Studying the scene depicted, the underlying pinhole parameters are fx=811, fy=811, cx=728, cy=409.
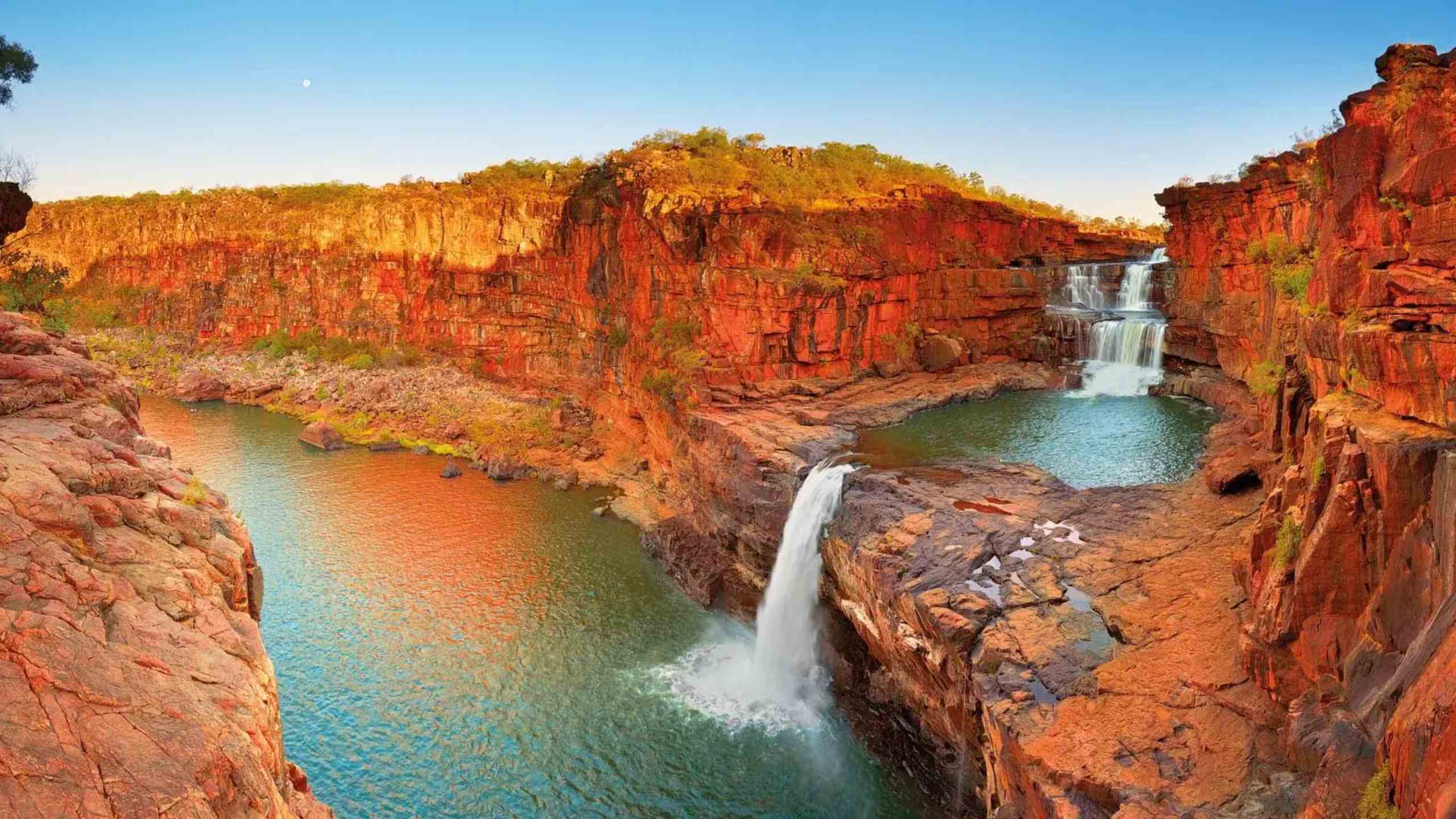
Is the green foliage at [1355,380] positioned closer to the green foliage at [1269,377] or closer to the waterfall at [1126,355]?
the green foliage at [1269,377]

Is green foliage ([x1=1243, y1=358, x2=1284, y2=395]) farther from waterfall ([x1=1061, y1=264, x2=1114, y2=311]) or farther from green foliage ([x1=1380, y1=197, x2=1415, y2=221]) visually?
waterfall ([x1=1061, y1=264, x2=1114, y2=311])

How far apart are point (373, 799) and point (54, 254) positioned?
7979cm

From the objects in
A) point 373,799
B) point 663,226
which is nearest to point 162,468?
point 373,799

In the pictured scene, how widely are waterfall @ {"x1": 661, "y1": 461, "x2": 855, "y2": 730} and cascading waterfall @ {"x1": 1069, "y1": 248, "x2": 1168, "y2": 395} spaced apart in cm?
1913

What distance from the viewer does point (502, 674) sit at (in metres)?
21.2

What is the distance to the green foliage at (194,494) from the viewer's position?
40.0 feet

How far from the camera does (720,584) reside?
84.4ft

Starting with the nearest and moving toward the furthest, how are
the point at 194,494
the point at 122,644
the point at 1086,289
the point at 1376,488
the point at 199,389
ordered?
the point at 122,644
the point at 1376,488
the point at 194,494
the point at 1086,289
the point at 199,389

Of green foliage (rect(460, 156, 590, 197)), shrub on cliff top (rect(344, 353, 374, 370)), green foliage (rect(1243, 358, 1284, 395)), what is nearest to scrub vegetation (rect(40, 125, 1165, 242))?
green foliage (rect(460, 156, 590, 197))

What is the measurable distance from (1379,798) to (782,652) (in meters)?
15.1

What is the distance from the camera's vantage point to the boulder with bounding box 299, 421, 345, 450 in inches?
1697

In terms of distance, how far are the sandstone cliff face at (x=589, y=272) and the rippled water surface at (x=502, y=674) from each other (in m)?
11.2

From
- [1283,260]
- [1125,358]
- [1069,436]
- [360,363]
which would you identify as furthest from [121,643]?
[360,363]

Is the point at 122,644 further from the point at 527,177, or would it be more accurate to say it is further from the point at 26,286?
the point at 527,177
